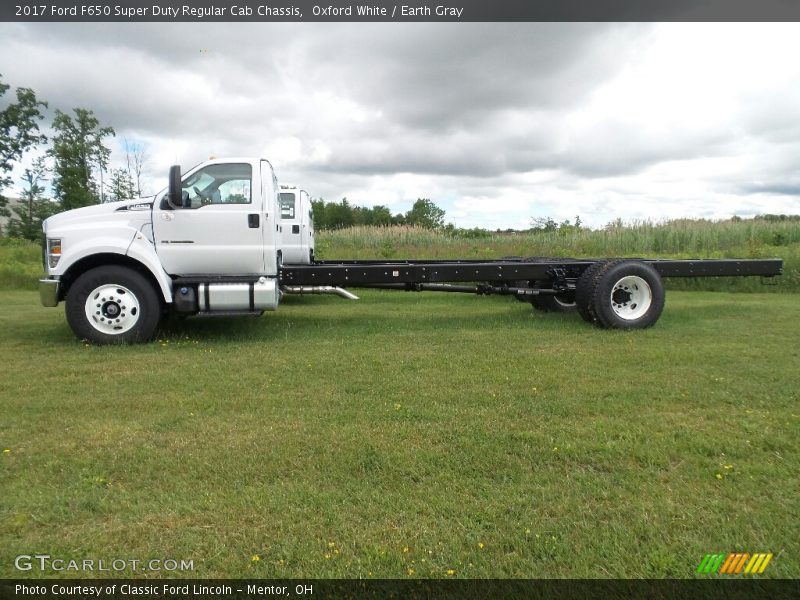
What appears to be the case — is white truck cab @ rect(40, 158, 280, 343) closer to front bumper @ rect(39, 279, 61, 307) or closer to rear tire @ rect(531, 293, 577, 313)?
front bumper @ rect(39, 279, 61, 307)

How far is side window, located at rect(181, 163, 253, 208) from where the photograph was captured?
7.39 m

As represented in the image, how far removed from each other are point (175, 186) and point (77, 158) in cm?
2272

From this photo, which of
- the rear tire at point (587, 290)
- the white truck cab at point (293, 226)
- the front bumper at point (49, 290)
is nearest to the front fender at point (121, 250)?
the front bumper at point (49, 290)

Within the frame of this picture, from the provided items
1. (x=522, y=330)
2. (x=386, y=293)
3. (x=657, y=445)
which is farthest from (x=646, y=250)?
(x=657, y=445)

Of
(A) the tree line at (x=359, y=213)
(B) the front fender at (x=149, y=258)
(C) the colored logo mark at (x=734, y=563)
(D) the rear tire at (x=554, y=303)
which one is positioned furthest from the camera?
(A) the tree line at (x=359, y=213)

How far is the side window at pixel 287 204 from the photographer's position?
38.9ft

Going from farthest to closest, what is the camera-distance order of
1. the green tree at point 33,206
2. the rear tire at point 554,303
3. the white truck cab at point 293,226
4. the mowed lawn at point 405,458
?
1. the green tree at point 33,206
2. the white truck cab at point 293,226
3. the rear tire at point 554,303
4. the mowed lawn at point 405,458

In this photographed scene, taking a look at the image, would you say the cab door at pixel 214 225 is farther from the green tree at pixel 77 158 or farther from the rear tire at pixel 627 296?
the green tree at pixel 77 158

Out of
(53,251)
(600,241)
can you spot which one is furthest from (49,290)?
(600,241)

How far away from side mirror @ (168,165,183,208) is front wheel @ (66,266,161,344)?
109cm

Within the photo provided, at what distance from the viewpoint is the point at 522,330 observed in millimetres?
8141

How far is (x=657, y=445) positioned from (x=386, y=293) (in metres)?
10.4

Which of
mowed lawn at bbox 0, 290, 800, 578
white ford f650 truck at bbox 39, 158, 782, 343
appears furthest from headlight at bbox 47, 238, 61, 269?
mowed lawn at bbox 0, 290, 800, 578

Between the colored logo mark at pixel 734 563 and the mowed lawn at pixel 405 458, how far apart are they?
41mm
